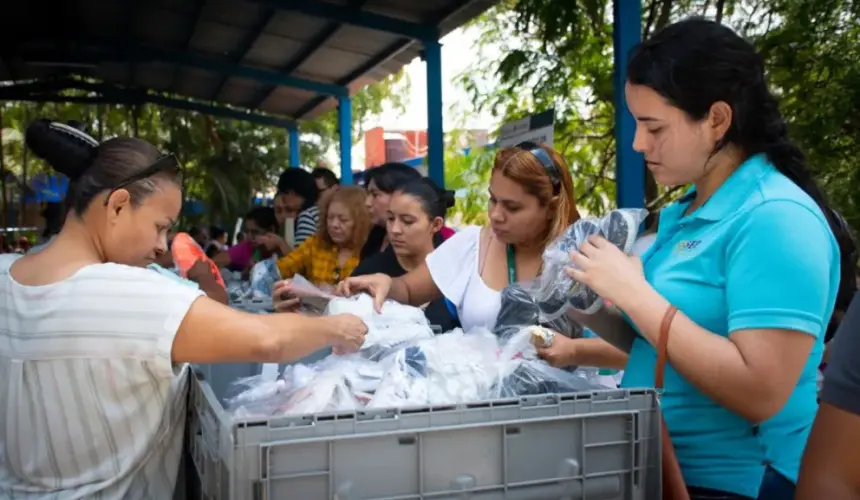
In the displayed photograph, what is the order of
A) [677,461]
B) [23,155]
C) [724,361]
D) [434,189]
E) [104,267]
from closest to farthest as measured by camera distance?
[724,361] → [677,461] → [104,267] → [434,189] → [23,155]

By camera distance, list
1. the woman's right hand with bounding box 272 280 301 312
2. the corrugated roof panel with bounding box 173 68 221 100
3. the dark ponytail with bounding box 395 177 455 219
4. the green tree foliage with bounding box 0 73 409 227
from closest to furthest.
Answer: the woman's right hand with bounding box 272 280 301 312 < the dark ponytail with bounding box 395 177 455 219 < the corrugated roof panel with bounding box 173 68 221 100 < the green tree foliage with bounding box 0 73 409 227

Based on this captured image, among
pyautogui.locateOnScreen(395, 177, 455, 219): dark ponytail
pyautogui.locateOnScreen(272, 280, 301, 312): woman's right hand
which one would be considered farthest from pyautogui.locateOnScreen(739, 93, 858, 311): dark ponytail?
pyautogui.locateOnScreen(395, 177, 455, 219): dark ponytail

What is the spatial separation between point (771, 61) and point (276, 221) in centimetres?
428

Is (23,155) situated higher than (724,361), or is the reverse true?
(23,155)

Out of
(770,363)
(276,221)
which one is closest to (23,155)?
(276,221)

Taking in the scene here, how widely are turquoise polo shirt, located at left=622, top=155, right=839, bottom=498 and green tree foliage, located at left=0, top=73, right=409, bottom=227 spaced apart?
14762 millimetres

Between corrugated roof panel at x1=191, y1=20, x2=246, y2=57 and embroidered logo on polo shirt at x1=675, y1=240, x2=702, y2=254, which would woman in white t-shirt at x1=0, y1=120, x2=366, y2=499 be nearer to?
embroidered logo on polo shirt at x1=675, y1=240, x2=702, y2=254

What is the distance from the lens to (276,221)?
23.3 ft

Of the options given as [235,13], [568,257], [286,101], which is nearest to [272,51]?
[235,13]

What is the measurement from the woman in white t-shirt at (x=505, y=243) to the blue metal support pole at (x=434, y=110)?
4.92 m

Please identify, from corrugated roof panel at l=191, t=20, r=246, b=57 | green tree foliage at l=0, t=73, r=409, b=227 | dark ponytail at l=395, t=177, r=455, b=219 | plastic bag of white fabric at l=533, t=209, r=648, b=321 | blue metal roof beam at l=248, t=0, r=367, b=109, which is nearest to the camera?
plastic bag of white fabric at l=533, t=209, r=648, b=321

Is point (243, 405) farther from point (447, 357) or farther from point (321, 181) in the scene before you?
point (321, 181)

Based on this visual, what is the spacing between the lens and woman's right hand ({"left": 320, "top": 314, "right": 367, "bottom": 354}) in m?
1.53

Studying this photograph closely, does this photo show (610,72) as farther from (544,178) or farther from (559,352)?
(559,352)
